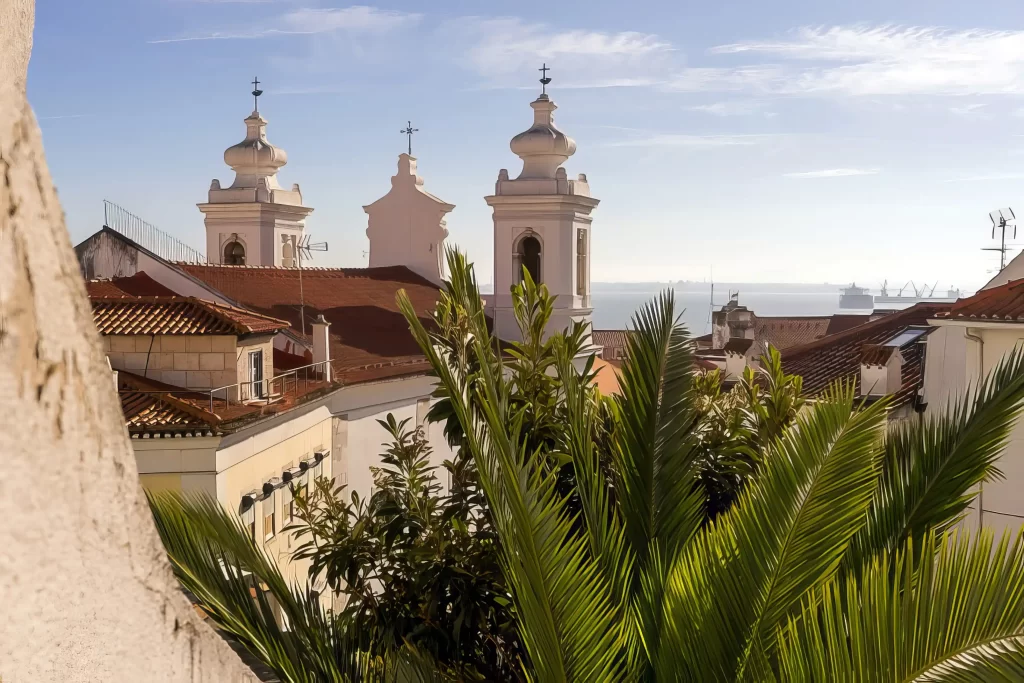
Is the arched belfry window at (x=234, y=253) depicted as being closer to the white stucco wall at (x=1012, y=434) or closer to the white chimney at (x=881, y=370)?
the white chimney at (x=881, y=370)

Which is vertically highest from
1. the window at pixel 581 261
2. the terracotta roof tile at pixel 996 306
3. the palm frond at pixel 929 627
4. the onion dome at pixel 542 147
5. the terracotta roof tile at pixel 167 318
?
the onion dome at pixel 542 147

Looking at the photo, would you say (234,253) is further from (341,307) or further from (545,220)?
(545,220)

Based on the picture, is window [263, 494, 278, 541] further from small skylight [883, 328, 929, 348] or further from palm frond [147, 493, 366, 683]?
small skylight [883, 328, 929, 348]

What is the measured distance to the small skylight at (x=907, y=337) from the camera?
2072cm

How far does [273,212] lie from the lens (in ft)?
111

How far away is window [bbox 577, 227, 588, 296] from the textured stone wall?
30.4m

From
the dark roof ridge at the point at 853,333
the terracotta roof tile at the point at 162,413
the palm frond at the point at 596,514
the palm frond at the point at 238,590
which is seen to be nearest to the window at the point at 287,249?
the dark roof ridge at the point at 853,333

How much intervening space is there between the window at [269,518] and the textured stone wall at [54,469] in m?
14.0

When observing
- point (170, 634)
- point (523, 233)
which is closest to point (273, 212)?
point (523, 233)

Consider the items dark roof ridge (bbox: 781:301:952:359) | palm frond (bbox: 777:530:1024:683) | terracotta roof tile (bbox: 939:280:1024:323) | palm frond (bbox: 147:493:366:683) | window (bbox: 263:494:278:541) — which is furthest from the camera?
dark roof ridge (bbox: 781:301:952:359)

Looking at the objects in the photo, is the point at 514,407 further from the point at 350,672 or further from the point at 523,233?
the point at 523,233

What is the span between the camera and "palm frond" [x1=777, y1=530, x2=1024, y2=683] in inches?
122

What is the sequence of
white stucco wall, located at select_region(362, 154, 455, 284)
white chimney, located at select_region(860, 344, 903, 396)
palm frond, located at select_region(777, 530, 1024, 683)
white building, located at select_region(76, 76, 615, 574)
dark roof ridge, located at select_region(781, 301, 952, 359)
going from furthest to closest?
white stucco wall, located at select_region(362, 154, 455, 284) < dark roof ridge, located at select_region(781, 301, 952, 359) < white chimney, located at select_region(860, 344, 903, 396) < white building, located at select_region(76, 76, 615, 574) < palm frond, located at select_region(777, 530, 1024, 683)

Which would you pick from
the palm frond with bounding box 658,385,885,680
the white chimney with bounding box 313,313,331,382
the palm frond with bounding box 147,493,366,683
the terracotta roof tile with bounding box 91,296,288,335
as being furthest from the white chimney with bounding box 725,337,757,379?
the palm frond with bounding box 147,493,366,683
